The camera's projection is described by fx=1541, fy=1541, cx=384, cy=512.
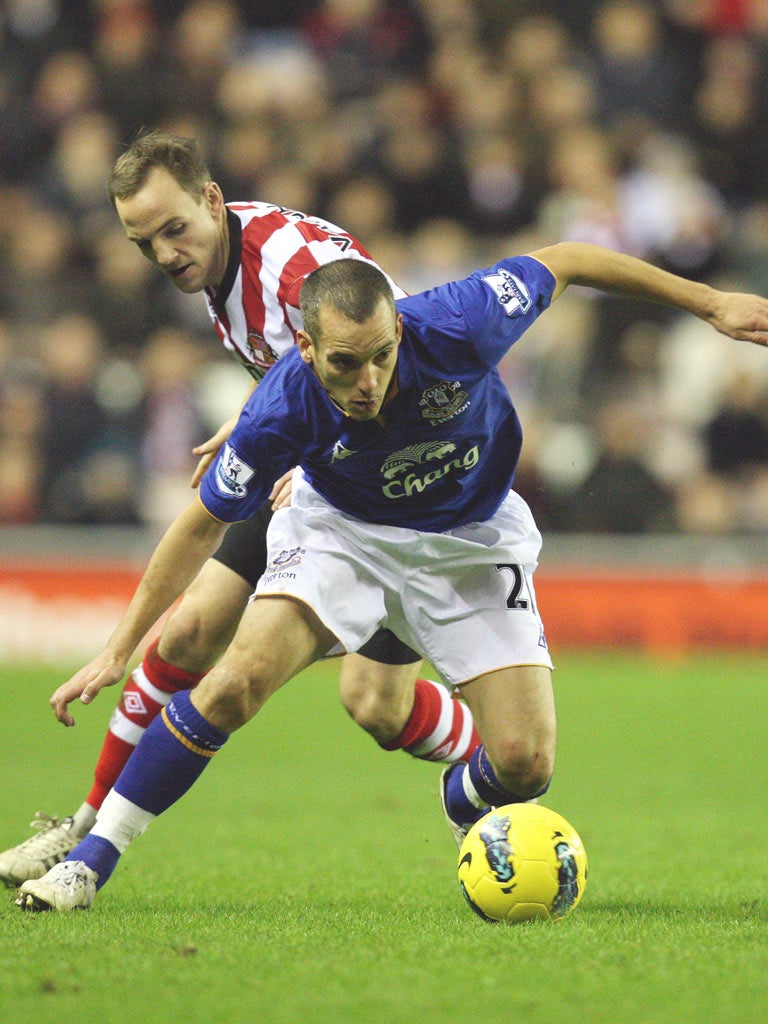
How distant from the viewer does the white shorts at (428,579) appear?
471 cm

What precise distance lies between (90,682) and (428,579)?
1110 millimetres

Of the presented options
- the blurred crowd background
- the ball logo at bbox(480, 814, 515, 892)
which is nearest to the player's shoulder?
the ball logo at bbox(480, 814, 515, 892)

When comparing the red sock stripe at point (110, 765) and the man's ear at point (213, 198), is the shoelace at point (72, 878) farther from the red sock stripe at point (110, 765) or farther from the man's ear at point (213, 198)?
the man's ear at point (213, 198)

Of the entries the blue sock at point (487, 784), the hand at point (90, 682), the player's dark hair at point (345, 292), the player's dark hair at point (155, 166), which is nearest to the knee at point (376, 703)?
the blue sock at point (487, 784)

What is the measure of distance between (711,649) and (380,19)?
7101 mm

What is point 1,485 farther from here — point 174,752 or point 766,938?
point 766,938

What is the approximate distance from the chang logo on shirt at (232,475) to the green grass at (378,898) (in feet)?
3.92

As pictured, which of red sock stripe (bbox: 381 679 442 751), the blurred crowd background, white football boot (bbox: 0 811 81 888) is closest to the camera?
white football boot (bbox: 0 811 81 888)

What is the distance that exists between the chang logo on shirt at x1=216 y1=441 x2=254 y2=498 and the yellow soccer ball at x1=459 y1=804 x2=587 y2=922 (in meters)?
1.20

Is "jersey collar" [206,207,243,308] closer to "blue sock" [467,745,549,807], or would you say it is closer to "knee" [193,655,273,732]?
"knee" [193,655,273,732]

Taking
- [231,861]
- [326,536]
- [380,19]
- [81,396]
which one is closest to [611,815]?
[231,861]

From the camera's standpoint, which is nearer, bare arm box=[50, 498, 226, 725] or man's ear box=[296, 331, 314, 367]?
man's ear box=[296, 331, 314, 367]

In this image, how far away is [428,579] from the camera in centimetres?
484

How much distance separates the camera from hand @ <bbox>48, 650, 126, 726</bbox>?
4379 mm
